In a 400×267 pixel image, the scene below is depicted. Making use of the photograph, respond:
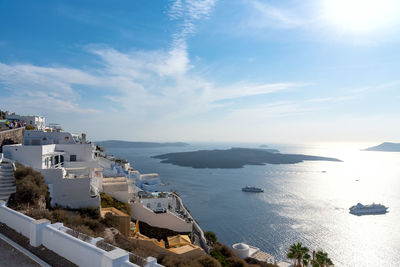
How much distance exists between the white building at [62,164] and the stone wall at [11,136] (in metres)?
0.76

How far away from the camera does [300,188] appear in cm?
6494

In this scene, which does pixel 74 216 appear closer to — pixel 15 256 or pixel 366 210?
pixel 15 256

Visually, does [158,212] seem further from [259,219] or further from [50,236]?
[259,219]

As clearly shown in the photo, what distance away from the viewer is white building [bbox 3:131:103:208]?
1230cm

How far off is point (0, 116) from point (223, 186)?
169ft

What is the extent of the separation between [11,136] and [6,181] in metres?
8.97

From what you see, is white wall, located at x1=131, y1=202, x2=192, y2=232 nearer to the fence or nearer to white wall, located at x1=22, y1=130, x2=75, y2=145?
white wall, located at x1=22, y1=130, x2=75, y2=145

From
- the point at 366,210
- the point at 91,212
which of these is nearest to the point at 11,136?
the point at 91,212

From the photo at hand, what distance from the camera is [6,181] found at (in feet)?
34.7

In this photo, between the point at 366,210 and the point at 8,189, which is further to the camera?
the point at 366,210

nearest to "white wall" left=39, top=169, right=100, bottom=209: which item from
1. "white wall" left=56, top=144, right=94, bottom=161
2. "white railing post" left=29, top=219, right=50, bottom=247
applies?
"white wall" left=56, top=144, right=94, bottom=161

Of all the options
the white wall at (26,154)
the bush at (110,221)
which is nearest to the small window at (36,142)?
the white wall at (26,154)

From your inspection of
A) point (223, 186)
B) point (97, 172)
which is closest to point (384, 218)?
point (223, 186)

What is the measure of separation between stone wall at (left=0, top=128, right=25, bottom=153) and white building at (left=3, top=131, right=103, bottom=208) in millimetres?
761
